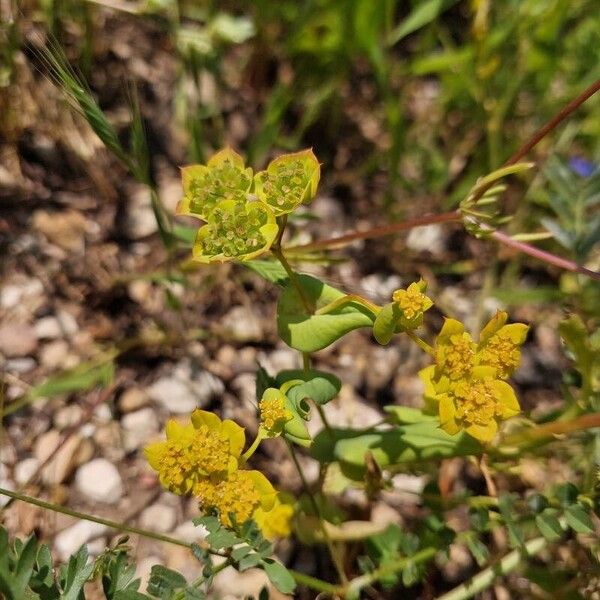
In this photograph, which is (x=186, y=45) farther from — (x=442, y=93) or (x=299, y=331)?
(x=299, y=331)

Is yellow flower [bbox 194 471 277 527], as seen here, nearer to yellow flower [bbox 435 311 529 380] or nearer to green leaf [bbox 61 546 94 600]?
green leaf [bbox 61 546 94 600]

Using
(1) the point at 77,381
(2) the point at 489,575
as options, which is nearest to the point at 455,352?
(2) the point at 489,575

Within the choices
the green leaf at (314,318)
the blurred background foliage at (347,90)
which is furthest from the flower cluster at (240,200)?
the blurred background foliage at (347,90)

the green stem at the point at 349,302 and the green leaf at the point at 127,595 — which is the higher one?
the green stem at the point at 349,302

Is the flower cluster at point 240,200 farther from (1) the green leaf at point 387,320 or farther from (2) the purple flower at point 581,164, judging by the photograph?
(2) the purple flower at point 581,164

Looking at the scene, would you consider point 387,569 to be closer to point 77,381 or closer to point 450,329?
point 450,329
